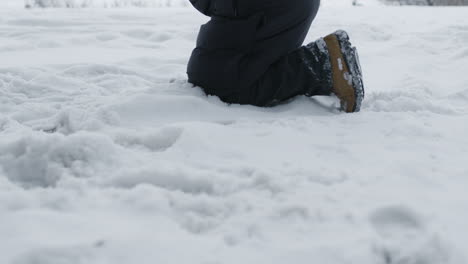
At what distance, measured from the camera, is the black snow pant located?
1474 millimetres

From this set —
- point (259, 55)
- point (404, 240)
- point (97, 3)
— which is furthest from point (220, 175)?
point (97, 3)

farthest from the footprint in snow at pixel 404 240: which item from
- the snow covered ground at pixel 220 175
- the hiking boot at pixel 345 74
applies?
the hiking boot at pixel 345 74

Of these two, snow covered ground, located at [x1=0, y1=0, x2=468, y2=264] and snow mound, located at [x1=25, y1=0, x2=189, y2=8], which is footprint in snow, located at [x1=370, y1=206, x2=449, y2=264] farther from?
snow mound, located at [x1=25, y1=0, x2=189, y2=8]

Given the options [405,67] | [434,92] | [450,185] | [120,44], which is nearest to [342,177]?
[450,185]

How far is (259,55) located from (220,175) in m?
0.66

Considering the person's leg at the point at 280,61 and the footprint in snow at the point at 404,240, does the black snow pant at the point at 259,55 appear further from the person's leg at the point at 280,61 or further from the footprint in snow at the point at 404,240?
the footprint in snow at the point at 404,240

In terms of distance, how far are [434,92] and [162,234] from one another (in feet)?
4.41

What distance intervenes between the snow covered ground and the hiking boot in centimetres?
6

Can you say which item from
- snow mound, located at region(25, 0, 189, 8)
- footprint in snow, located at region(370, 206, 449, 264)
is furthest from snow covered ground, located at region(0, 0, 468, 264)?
snow mound, located at region(25, 0, 189, 8)

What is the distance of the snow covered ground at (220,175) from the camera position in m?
0.73

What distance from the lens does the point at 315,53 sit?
152cm

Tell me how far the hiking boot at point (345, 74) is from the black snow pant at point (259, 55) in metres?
0.05

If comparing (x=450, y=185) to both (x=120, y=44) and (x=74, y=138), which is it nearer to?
(x=74, y=138)

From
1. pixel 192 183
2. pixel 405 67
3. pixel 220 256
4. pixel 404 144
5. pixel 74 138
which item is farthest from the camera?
pixel 405 67
